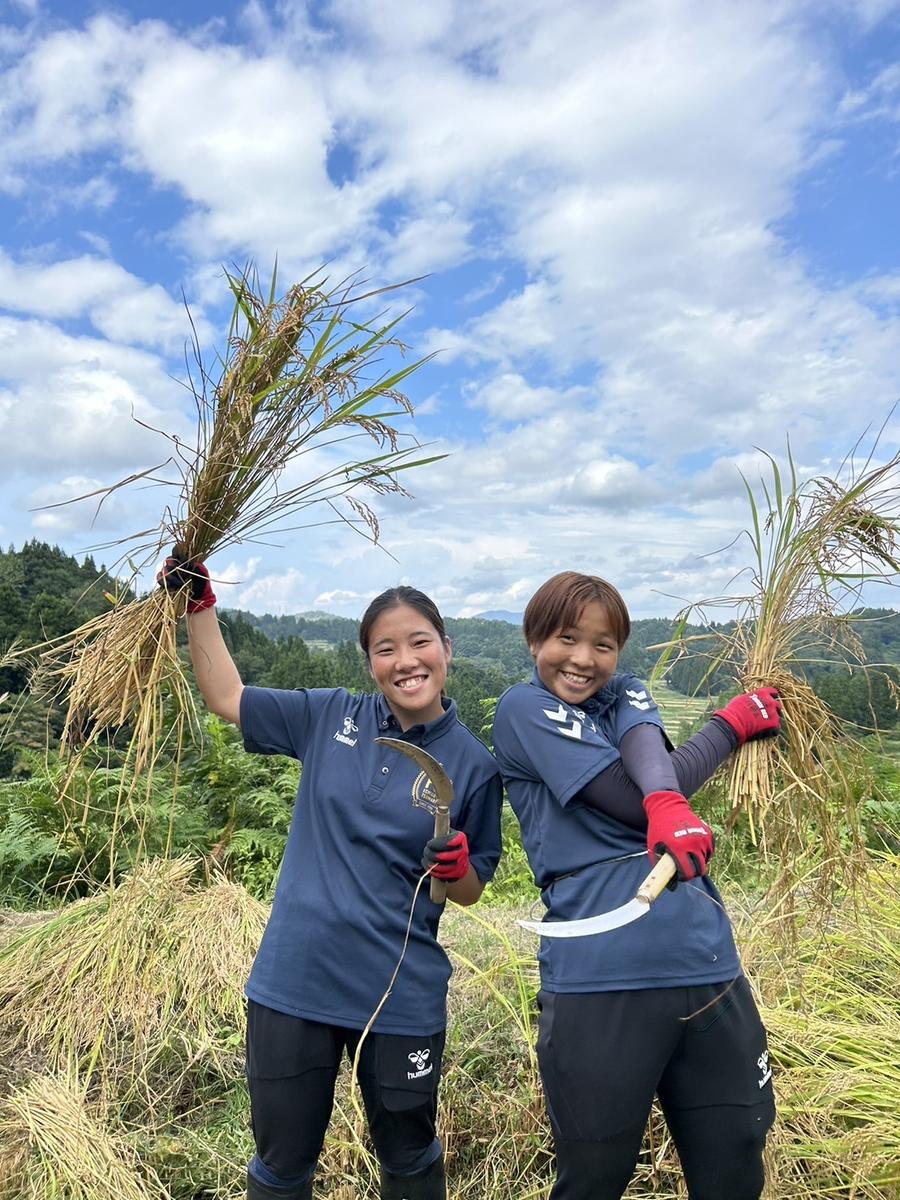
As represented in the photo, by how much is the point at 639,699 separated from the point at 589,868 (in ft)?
1.40

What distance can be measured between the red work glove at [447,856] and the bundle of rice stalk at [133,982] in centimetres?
151

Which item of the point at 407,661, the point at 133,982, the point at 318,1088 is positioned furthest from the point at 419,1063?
the point at 133,982

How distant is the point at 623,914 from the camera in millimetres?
1466

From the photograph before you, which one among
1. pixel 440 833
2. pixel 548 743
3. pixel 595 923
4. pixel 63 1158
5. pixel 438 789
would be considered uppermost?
pixel 548 743

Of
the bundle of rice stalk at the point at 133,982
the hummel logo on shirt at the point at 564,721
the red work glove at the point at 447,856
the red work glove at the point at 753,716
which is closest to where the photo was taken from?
the hummel logo on shirt at the point at 564,721

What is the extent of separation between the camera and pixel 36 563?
91.6 ft

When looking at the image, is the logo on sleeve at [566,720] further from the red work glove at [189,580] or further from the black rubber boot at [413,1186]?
the black rubber boot at [413,1186]

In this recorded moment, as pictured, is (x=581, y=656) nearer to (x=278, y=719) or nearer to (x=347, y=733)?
(x=347, y=733)

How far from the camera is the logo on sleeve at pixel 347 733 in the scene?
6.65ft

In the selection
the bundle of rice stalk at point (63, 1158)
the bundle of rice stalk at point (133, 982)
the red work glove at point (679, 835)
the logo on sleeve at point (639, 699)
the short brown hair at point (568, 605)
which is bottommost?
the bundle of rice stalk at point (63, 1158)

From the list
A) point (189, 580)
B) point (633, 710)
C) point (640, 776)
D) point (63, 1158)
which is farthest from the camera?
point (63, 1158)

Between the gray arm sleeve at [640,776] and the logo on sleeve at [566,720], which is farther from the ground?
the logo on sleeve at [566,720]

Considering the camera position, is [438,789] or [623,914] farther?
[438,789]

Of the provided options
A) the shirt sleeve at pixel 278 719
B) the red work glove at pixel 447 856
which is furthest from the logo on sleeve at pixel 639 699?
the shirt sleeve at pixel 278 719
